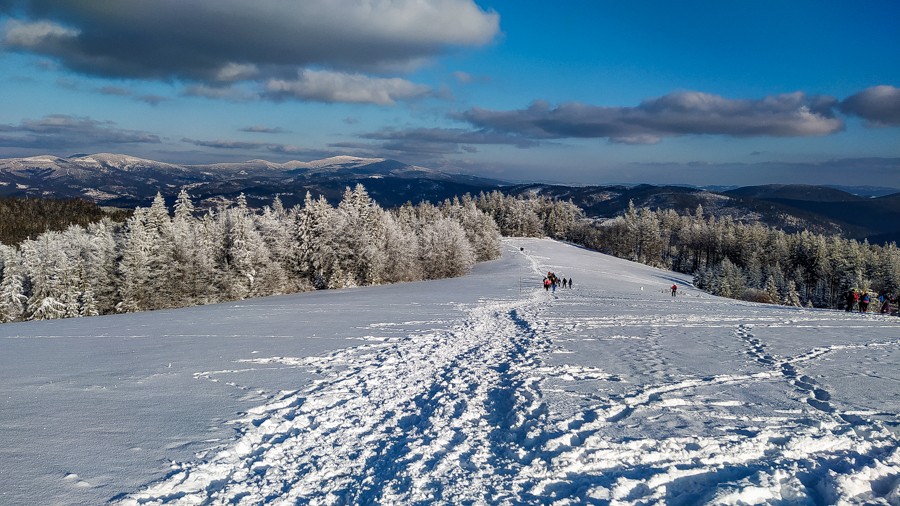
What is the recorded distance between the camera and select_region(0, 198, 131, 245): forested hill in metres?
92.0

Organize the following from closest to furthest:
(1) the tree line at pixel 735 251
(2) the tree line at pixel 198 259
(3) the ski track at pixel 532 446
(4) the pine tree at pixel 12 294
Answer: (3) the ski track at pixel 532 446
(2) the tree line at pixel 198 259
(4) the pine tree at pixel 12 294
(1) the tree line at pixel 735 251

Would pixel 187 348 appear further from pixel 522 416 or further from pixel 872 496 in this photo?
pixel 872 496

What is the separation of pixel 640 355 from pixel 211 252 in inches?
1620

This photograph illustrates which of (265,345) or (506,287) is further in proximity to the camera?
(506,287)

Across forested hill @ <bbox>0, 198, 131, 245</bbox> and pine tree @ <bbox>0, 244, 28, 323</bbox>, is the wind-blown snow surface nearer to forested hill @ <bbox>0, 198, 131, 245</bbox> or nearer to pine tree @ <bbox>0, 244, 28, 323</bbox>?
pine tree @ <bbox>0, 244, 28, 323</bbox>

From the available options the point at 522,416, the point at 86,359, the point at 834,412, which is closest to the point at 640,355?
the point at 834,412

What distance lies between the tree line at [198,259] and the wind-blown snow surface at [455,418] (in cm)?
2528

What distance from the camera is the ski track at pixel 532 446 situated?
5.95 metres

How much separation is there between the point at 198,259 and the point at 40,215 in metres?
95.0

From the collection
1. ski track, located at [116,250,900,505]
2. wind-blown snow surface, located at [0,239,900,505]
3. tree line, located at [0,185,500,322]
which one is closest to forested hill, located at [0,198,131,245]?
tree line, located at [0,185,500,322]

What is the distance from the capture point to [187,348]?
1498 cm

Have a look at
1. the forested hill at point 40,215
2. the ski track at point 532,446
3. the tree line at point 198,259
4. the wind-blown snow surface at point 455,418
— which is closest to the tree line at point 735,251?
the wind-blown snow surface at point 455,418

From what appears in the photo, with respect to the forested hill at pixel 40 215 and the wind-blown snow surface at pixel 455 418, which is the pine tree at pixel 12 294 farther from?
the forested hill at pixel 40 215

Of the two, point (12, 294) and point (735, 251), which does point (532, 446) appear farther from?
point (735, 251)
